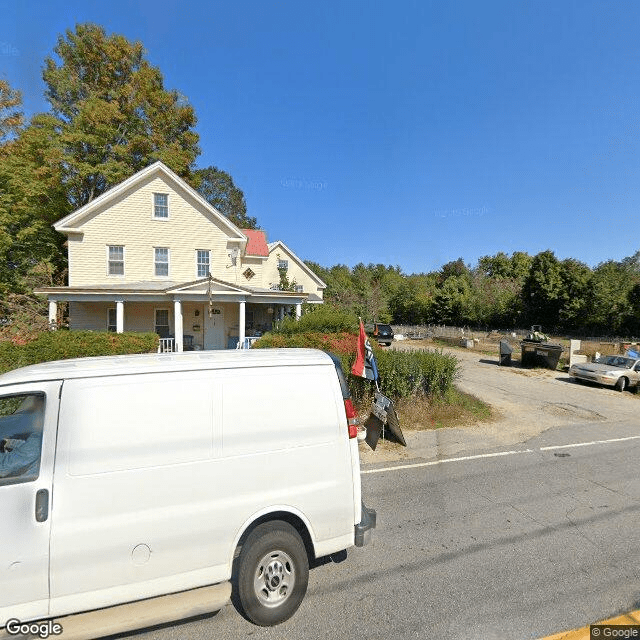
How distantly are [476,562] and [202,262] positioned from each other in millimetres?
18207

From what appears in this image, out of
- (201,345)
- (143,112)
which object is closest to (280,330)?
(201,345)

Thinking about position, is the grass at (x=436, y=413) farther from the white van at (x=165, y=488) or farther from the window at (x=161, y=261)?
the window at (x=161, y=261)

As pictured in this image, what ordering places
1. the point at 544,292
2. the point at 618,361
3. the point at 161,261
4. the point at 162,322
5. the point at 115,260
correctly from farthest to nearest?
the point at 544,292 → the point at 161,261 → the point at 162,322 → the point at 115,260 → the point at 618,361

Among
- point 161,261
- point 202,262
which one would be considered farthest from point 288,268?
point 161,261

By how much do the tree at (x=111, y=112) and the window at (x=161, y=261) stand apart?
8.08m

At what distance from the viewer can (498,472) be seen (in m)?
6.00

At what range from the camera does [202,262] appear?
18922 millimetres

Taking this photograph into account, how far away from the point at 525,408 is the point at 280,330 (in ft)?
31.6

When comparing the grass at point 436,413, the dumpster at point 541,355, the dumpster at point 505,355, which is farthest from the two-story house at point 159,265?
the dumpster at point 541,355

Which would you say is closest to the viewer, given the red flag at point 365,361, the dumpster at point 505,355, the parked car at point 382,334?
the red flag at point 365,361

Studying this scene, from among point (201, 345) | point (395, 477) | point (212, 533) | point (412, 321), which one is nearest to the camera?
point (212, 533)

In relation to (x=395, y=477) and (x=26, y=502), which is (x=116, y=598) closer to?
(x=26, y=502)

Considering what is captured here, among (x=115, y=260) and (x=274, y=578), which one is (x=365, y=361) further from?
(x=115, y=260)

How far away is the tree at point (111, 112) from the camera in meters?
21.9
